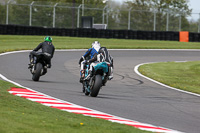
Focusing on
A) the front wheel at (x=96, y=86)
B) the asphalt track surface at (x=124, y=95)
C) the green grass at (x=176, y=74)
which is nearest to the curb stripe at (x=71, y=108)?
the asphalt track surface at (x=124, y=95)

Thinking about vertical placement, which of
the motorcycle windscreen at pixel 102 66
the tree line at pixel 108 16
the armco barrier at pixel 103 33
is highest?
the tree line at pixel 108 16

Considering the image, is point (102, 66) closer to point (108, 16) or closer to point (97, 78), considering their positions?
point (97, 78)

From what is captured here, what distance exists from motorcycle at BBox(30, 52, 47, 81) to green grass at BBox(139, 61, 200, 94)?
4290mm

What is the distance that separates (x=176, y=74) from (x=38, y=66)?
659 cm

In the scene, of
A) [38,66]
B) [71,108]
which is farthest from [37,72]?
[71,108]

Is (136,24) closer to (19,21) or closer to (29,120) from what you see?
(19,21)

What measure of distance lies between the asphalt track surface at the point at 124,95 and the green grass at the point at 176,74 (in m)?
0.66

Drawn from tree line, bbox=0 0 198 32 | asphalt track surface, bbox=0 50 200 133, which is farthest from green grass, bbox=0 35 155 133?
tree line, bbox=0 0 198 32

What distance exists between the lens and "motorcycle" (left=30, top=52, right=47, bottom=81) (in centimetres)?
1388

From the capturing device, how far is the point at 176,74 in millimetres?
18094

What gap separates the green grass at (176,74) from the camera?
14867 millimetres

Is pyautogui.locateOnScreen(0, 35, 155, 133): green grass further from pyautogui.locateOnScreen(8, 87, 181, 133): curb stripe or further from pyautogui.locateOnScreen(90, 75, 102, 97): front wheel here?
pyautogui.locateOnScreen(90, 75, 102, 97): front wheel

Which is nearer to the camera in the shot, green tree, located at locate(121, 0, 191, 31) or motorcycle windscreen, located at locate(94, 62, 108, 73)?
motorcycle windscreen, located at locate(94, 62, 108, 73)

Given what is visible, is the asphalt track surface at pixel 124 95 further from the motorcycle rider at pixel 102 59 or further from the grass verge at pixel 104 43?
the grass verge at pixel 104 43
